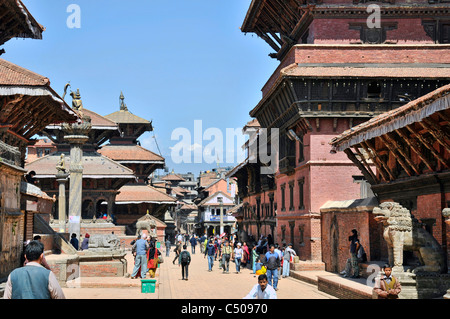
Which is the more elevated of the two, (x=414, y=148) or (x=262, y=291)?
(x=414, y=148)

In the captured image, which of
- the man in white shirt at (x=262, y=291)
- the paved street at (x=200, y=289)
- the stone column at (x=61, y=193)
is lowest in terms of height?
the paved street at (x=200, y=289)

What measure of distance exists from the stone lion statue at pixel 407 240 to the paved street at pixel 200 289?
13.4ft

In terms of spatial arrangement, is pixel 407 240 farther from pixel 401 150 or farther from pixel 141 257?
pixel 141 257

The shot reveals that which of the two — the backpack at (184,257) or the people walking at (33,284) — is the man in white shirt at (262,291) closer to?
the people walking at (33,284)

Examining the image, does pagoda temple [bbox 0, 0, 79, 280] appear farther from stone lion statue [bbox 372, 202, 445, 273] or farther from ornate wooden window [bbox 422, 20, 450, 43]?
ornate wooden window [bbox 422, 20, 450, 43]

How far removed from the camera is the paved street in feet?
63.2

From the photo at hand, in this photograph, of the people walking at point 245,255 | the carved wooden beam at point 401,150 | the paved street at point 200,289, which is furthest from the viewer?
the people walking at point 245,255

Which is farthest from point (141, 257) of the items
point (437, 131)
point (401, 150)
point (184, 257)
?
point (437, 131)

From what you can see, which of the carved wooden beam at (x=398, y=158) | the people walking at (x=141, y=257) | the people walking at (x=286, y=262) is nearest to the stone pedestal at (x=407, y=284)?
the carved wooden beam at (x=398, y=158)

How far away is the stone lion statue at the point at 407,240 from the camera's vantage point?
16.8 meters

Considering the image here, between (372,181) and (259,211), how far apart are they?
81.2 ft

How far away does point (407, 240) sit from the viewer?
16812mm

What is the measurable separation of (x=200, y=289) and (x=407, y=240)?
8982mm
